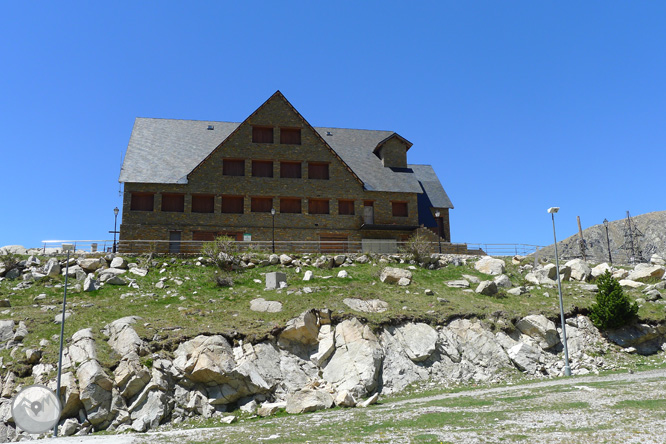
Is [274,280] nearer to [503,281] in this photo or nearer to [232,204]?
[232,204]

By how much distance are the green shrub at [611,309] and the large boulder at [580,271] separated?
741 centimetres

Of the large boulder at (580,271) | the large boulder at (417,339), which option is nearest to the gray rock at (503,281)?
the large boulder at (580,271)

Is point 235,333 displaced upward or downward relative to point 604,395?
upward

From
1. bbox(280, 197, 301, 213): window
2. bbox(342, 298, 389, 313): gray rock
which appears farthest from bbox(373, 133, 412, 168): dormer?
bbox(342, 298, 389, 313): gray rock

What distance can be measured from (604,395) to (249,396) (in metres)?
13.6

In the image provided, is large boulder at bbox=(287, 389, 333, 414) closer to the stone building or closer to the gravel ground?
the gravel ground

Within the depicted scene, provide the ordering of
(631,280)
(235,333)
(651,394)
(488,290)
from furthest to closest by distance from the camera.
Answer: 1. (631,280)
2. (488,290)
3. (235,333)
4. (651,394)

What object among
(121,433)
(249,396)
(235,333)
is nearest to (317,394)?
(249,396)

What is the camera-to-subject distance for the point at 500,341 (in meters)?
28.1

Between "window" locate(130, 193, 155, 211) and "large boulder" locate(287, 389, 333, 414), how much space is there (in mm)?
26523

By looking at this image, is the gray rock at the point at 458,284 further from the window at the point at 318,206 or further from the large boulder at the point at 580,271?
the window at the point at 318,206

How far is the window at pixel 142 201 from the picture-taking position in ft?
142

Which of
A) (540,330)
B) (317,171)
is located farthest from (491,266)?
(317,171)

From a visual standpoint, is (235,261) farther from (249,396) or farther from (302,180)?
(249,396)
